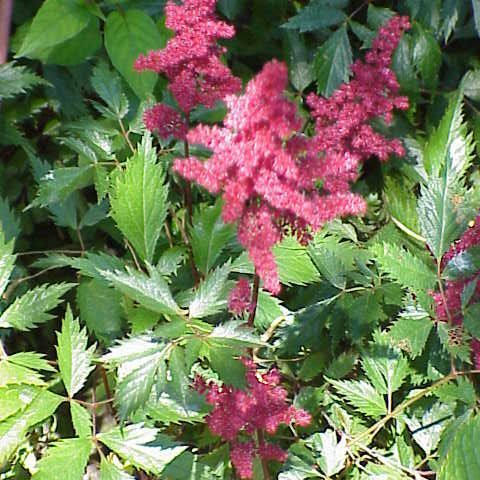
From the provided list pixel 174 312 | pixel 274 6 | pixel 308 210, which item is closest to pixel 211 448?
pixel 174 312

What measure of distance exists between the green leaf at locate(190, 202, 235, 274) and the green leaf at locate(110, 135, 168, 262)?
78 millimetres

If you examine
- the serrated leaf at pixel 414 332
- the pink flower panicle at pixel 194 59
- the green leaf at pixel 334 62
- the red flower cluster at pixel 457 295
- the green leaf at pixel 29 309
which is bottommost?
the green leaf at pixel 29 309

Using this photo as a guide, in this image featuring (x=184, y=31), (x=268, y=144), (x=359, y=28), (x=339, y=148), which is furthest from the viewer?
(x=359, y=28)

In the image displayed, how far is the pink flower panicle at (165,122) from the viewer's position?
1.26 m

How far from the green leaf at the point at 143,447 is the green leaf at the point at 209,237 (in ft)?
1.07

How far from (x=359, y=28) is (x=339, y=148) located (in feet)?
1.86

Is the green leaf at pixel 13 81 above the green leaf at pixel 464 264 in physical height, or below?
above

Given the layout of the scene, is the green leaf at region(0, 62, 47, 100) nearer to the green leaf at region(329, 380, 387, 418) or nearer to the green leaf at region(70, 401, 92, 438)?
the green leaf at region(70, 401, 92, 438)

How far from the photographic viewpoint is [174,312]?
1.08 m

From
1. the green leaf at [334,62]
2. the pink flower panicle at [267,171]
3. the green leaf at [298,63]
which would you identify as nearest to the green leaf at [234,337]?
the pink flower panicle at [267,171]

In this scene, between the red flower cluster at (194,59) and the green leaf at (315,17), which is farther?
the green leaf at (315,17)

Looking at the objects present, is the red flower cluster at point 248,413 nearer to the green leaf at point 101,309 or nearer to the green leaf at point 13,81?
the green leaf at point 101,309

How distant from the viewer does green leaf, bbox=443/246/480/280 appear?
1221 millimetres

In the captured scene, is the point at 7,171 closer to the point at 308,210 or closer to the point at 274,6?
the point at 274,6
